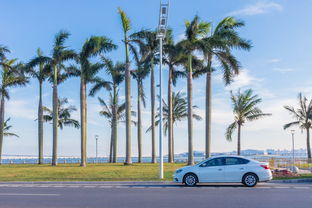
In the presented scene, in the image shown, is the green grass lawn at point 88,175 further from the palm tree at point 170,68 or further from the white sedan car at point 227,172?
the palm tree at point 170,68

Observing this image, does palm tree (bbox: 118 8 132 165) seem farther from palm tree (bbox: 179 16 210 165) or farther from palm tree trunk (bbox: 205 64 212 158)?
palm tree trunk (bbox: 205 64 212 158)

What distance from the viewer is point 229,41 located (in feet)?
104

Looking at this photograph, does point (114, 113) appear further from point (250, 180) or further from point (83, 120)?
point (250, 180)

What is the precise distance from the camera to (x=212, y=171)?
1722 centimetres

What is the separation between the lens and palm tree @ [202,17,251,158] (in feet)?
103

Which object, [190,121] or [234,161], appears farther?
[190,121]

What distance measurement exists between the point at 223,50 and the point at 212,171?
16.8m

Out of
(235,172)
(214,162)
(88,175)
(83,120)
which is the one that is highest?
(83,120)

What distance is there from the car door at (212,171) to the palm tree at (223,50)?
46.6 ft

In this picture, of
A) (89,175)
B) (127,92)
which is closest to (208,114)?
(127,92)

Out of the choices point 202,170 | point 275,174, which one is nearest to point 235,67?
point 275,174

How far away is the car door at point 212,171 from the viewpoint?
17.1 metres

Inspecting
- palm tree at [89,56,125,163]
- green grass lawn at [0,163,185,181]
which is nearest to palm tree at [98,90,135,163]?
palm tree at [89,56,125,163]

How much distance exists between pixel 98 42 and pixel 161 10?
14831 millimetres
